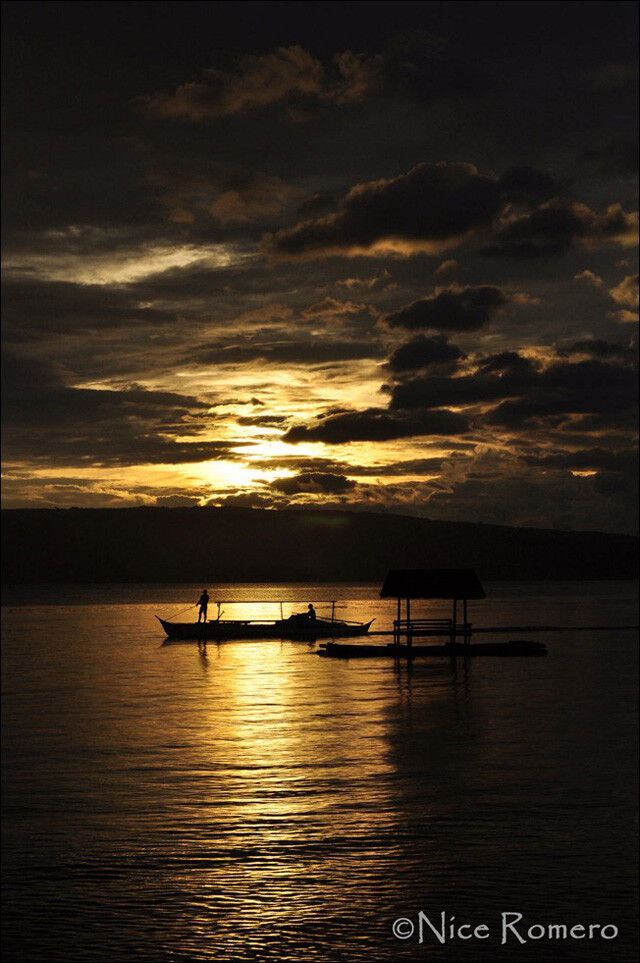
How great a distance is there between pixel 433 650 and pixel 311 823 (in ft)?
190

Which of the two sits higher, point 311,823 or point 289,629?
point 289,629

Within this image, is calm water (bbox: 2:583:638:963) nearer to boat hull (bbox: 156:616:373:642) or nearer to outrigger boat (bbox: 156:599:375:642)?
outrigger boat (bbox: 156:599:375:642)

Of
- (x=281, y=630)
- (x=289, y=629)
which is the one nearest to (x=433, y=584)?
(x=289, y=629)

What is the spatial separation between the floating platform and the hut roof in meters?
5.34

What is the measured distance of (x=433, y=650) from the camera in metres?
89.6

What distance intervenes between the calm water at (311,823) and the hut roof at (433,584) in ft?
56.8

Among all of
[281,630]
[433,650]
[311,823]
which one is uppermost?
[281,630]

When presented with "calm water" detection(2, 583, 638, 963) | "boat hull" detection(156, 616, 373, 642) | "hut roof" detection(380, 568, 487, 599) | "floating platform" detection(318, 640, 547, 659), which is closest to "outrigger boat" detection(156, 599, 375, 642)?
"boat hull" detection(156, 616, 373, 642)

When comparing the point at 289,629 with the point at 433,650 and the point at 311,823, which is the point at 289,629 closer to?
the point at 433,650

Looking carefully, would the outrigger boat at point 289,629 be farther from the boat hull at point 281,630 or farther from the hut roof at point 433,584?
the hut roof at point 433,584

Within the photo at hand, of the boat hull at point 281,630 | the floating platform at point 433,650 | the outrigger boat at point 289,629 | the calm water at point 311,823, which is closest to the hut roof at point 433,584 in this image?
the floating platform at point 433,650

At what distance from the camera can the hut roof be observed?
276 ft

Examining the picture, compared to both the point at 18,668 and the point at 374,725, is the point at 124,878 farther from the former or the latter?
the point at 18,668

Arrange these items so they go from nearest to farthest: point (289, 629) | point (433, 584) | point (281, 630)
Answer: point (433, 584), point (289, 629), point (281, 630)
